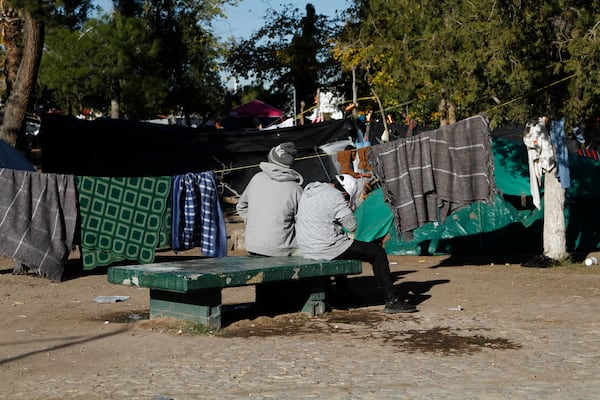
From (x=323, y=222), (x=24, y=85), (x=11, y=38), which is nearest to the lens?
(x=323, y=222)

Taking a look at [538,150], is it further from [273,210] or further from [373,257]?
[273,210]

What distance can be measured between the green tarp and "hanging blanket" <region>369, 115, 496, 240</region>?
2.78 metres

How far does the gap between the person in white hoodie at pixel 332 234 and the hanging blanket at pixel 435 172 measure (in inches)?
98.1

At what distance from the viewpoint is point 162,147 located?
60.0 feet

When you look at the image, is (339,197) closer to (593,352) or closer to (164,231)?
(593,352)

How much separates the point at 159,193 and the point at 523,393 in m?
7.48

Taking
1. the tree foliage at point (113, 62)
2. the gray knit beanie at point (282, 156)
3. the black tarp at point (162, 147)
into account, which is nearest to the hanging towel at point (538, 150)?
the gray knit beanie at point (282, 156)

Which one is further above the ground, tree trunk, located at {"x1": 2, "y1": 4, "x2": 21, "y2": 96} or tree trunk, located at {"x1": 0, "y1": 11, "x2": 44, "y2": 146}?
tree trunk, located at {"x1": 2, "y1": 4, "x2": 21, "y2": 96}

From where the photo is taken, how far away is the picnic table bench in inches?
341

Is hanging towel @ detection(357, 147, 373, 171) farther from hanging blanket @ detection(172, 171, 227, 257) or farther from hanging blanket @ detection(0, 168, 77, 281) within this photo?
hanging blanket @ detection(0, 168, 77, 281)

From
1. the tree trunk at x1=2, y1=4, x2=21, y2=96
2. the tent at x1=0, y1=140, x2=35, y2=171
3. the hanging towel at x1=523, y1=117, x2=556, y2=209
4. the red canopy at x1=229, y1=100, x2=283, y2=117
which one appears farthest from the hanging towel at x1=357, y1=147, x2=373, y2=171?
the red canopy at x1=229, y1=100, x2=283, y2=117

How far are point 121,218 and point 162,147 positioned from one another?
18.8 ft

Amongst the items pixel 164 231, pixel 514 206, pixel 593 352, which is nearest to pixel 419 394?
pixel 593 352

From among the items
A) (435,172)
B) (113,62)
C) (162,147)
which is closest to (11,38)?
(162,147)
